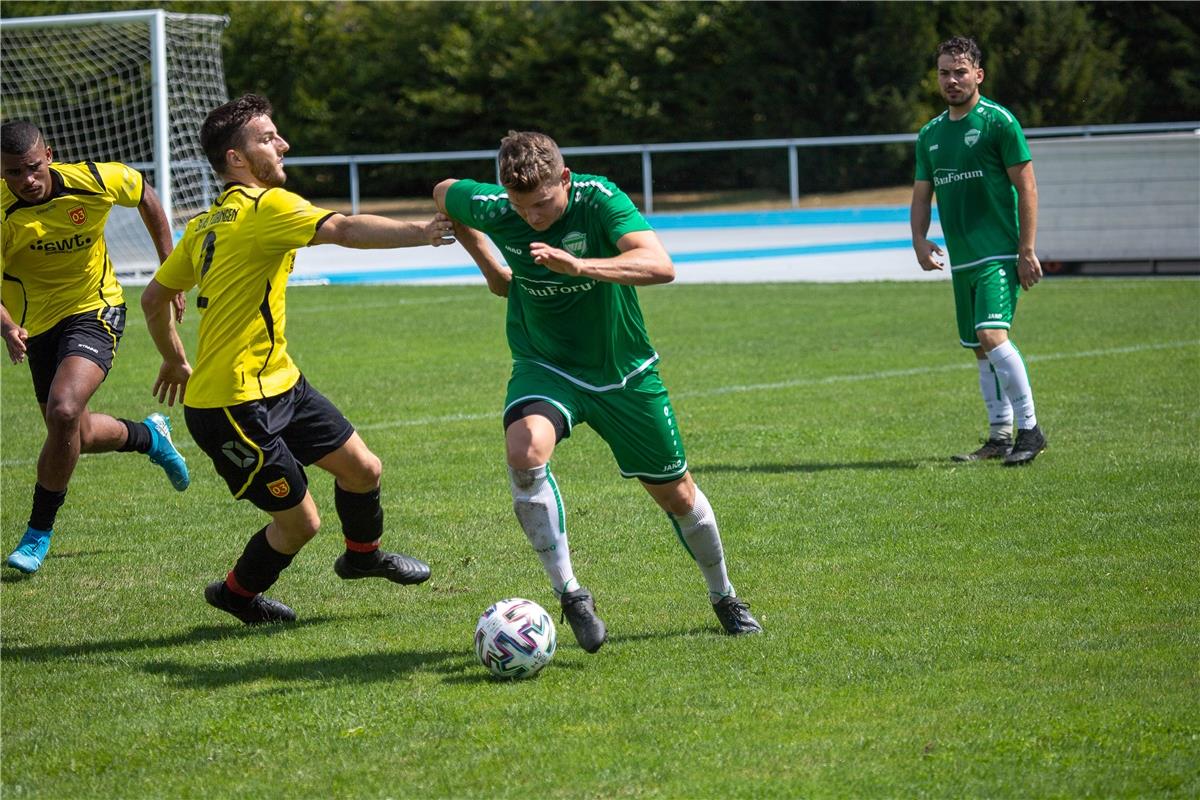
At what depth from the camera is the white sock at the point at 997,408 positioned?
856 cm

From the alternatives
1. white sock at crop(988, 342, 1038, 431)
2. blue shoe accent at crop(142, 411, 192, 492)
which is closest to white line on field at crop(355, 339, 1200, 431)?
blue shoe accent at crop(142, 411, 192, 492)

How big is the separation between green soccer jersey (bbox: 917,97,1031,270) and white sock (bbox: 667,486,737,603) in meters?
3.89

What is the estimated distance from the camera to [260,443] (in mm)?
5340

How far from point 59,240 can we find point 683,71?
113ft

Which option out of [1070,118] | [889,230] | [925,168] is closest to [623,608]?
[925,168]

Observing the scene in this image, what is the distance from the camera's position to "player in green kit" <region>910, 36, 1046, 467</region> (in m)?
8.40

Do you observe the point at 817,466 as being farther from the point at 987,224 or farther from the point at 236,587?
the point at 236,587

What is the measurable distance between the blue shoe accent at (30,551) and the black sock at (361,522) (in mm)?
1674

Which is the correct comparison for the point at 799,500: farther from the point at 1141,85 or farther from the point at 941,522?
the point at 1141,85

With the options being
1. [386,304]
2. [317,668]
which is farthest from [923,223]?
[386,304]

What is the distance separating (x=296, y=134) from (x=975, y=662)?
123 ft

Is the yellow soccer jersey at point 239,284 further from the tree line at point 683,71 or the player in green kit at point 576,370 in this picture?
the tree line at point 683,71

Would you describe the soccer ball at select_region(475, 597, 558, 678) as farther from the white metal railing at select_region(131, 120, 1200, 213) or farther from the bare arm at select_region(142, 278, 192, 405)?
the white metal railing at select_region(131, 120, 1200, 213)

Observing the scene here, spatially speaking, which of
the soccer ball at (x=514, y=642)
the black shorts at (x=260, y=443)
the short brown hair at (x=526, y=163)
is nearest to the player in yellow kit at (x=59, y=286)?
the black shorts at (x=260, y=443)
